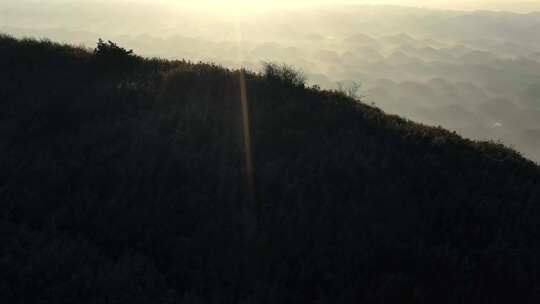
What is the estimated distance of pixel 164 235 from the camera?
29.9 feet

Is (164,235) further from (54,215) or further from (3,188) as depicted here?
(3,188)

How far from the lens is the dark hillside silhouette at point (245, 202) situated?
8.13 meters

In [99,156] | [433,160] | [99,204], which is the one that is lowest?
[99,204]

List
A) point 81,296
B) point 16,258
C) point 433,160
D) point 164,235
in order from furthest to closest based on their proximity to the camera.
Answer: point 433,160 < point 164,235 < point 16,258 < point 81,296

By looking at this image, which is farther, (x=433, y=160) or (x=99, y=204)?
(x=433, y=160)

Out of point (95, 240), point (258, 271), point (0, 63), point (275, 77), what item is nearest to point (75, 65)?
point (0, 63)

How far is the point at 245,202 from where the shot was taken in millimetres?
10109

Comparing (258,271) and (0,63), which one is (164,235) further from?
(0,63)

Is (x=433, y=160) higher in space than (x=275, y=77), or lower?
Result: lower

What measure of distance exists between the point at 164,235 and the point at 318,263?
2611mm

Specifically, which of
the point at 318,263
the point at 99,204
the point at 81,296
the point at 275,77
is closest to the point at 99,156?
the point at 99,204

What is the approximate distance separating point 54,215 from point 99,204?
802mm

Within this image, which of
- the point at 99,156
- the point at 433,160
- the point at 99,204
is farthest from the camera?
the point at 433,160

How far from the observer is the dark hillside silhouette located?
8.13 meters
